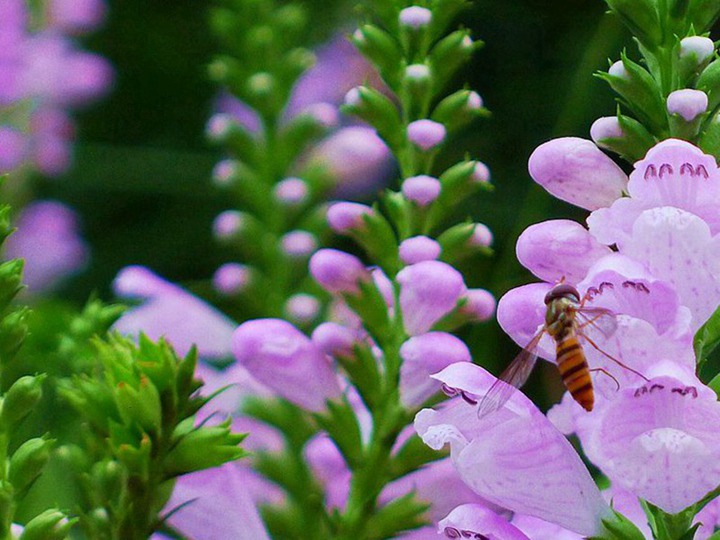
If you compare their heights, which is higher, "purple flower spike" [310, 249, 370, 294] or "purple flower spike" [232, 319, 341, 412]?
"purple flower spike" [310, 249, 370, 294]

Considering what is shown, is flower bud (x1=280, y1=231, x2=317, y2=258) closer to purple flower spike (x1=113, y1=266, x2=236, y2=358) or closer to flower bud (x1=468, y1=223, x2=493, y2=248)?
purple flower spike (x1=113, y1=266, x2=236, y2=358)

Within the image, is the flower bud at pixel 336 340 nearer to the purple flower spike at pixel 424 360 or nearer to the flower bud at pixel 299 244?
the purple flower spike at pixel 424 360

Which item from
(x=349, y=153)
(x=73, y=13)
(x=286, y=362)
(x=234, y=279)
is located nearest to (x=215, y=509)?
(x=286, y=362)

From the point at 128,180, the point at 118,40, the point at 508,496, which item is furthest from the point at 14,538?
the point at 118,40

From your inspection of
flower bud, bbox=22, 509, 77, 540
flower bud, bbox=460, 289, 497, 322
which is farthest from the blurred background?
flower bud, bbox=22, 509, 77, 540

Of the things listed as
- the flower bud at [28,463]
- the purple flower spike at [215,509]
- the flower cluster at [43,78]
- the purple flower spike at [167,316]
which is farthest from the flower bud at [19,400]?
the flower cluster at [43,78]

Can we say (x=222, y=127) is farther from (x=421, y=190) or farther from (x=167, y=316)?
(x=421, y=190)
